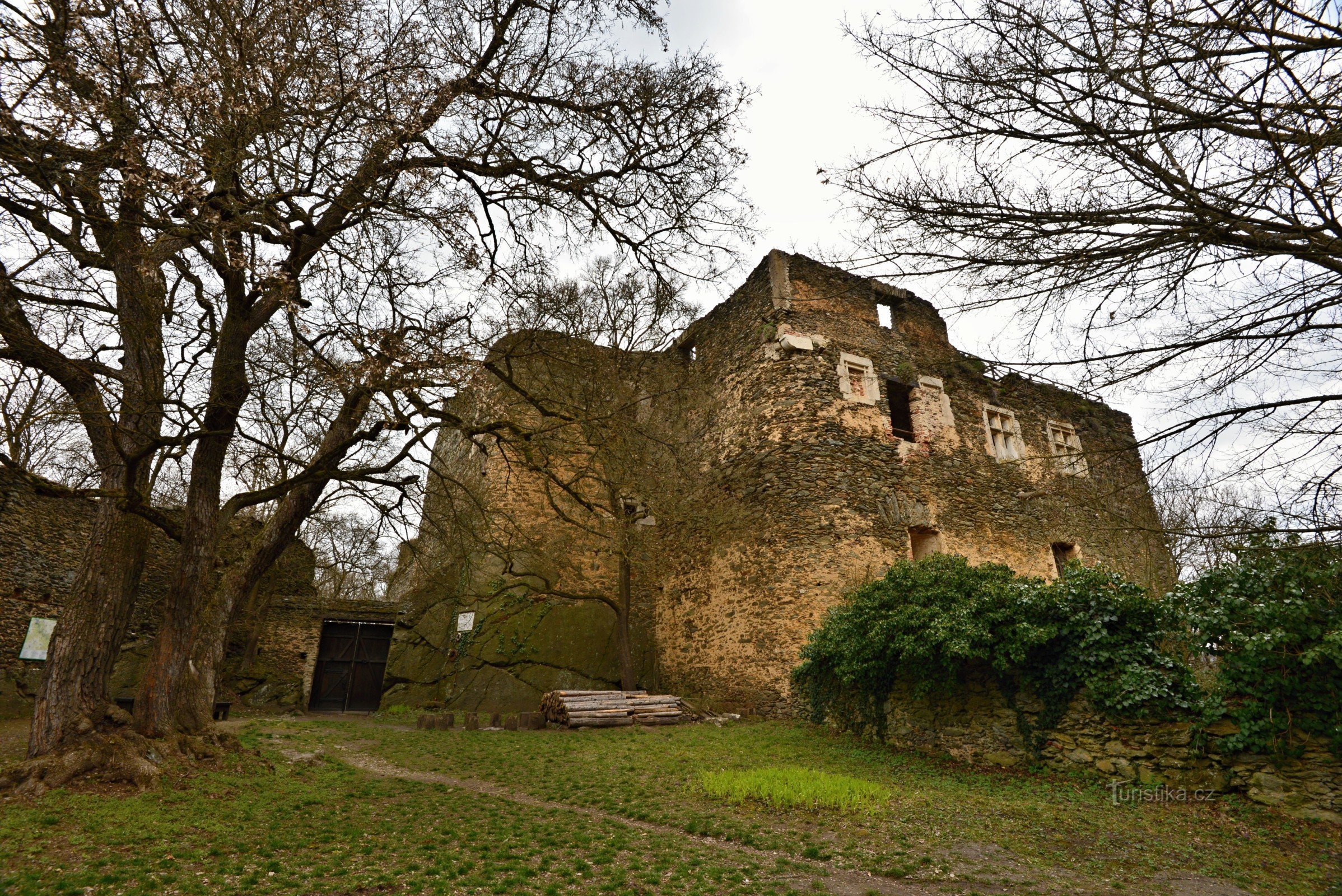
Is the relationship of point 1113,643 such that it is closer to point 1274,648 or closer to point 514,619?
point 1274,648

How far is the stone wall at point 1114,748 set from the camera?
4.79 m

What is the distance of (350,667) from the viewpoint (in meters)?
16.1

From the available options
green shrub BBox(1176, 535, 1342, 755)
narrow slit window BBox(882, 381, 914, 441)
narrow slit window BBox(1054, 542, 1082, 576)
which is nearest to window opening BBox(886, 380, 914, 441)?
narrow slit window BBox(882, 381, 914, 441)

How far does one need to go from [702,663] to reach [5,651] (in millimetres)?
12534

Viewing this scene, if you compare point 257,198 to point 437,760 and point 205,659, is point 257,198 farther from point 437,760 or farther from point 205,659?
point 437,760

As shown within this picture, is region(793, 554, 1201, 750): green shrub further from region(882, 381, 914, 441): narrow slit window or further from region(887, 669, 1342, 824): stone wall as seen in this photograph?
region(882, 381, 914, 441): narrow slit window

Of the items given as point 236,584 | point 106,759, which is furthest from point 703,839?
point 236,584

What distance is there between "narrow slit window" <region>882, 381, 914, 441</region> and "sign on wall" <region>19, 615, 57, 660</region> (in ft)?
53.2

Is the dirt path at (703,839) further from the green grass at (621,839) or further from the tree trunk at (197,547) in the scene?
the tree trunk at (197,547)

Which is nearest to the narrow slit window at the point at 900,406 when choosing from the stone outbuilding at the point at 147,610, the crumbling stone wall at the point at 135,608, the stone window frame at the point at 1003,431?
the stone window frame at the point at 1003,431

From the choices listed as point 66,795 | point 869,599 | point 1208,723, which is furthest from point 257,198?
point 1208,723

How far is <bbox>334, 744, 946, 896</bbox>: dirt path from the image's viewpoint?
3.79 metres
